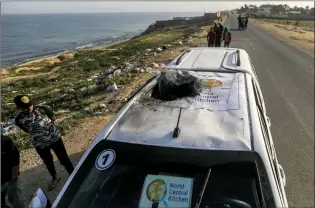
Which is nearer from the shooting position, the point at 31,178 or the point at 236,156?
the point at 236,156

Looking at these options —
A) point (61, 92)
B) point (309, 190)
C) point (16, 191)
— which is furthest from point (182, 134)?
point (61, 92)

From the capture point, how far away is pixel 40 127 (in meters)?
4.54

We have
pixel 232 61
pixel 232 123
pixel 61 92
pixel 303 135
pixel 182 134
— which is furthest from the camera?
pixel 61 92

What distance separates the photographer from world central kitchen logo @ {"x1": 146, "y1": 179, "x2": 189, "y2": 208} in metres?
2.35

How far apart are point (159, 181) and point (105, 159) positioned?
0.57 m

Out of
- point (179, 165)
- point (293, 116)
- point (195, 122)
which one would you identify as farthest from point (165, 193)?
point (293, 116)

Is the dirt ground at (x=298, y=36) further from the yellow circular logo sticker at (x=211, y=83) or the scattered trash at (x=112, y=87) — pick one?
the yellow circular logo sticker at (x=211, y=83)

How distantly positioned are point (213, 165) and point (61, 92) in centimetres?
1081

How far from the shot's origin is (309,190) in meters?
5.30

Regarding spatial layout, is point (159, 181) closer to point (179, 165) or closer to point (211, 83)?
point (179, 165)

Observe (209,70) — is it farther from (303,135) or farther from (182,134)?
(303,135)

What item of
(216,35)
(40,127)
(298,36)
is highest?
(216,35)

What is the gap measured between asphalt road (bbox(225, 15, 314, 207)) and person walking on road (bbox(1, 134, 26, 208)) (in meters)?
4.07

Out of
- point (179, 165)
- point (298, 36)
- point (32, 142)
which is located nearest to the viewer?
point (179, 165)
